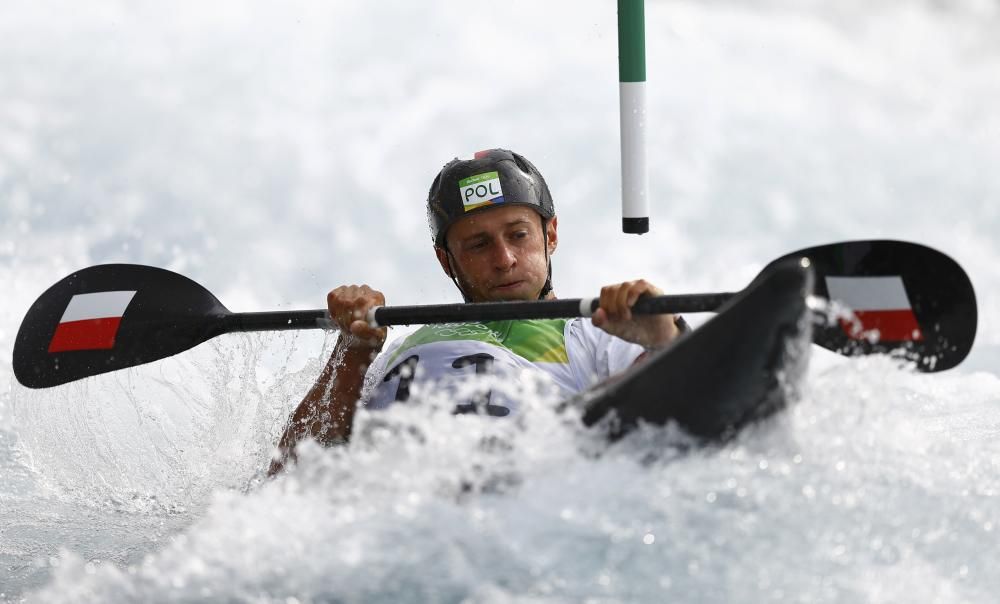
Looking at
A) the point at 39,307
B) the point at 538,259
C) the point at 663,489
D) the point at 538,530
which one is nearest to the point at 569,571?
the point at 538,530

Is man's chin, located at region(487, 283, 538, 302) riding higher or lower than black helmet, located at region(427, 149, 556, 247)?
lower

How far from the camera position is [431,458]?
5.47 feet

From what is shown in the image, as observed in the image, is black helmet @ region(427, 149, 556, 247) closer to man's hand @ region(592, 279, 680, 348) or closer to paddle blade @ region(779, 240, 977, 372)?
man's hand @ region(592, 279, 680, 348)

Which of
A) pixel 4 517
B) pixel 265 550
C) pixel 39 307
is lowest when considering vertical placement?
pixel 4 517

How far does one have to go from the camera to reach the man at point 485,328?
2326 millimetres

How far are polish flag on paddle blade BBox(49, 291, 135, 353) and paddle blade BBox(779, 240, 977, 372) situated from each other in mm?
1923

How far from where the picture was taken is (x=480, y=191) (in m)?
2.73

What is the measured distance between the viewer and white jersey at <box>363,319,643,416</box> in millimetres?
2375

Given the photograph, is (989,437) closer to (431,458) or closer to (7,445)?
(431,458)

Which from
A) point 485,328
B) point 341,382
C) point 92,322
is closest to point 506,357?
point 485,328

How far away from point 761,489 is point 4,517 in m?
2.34

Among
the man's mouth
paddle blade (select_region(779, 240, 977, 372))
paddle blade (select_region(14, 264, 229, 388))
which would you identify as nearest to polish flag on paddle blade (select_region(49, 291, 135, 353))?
paddle blade (select_region(14, 264, 229, 388))

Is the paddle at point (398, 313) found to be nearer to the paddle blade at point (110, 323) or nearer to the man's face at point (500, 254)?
the paddle blade at point (110, 323)

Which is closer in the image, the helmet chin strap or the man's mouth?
the man's mouth
